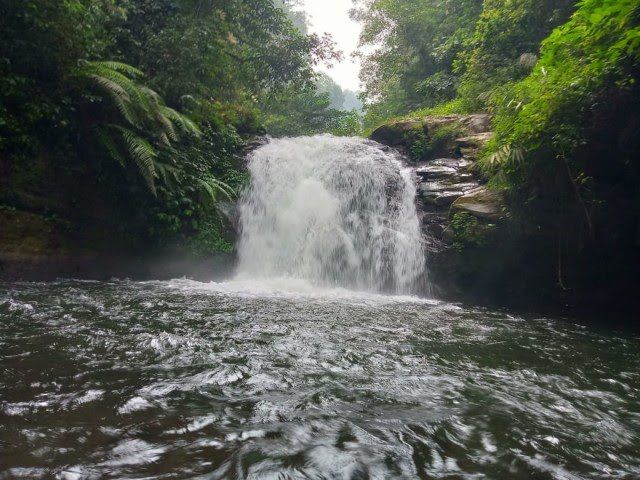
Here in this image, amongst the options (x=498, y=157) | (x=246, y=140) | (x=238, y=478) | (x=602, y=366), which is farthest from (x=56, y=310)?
(x=246, y=140)

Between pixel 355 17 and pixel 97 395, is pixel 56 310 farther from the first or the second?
pixel 355 17

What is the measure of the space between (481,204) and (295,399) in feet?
23.0

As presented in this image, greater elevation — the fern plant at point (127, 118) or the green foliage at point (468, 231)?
the fern plant at point (127, 118)

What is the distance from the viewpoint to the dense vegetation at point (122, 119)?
646 cm

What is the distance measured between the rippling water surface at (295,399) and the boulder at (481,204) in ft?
12.5

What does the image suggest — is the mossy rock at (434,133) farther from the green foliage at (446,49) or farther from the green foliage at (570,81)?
the green foliage at (570,81)

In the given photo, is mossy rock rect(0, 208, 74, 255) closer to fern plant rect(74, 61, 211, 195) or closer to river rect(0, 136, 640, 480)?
river rect(0, 136, 640, 480)

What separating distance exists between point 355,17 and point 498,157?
19.5 m

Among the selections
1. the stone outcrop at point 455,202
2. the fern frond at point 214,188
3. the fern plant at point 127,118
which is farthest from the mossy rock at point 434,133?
the fern plant at point 127,118

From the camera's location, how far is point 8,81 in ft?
20.3

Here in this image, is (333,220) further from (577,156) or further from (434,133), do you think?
(577,156)

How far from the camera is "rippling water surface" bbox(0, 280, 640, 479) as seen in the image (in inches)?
73.0

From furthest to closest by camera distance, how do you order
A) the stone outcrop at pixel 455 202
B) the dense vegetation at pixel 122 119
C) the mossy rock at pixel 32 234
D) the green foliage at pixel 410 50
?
the green foliage at pixel 410 50 < the stone outcrop at pixel 455 202 < the dense vegetation at pixel 122 119 < the mossy rock at pixel 32 234

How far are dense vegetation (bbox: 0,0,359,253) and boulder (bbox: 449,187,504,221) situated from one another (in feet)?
17.1
